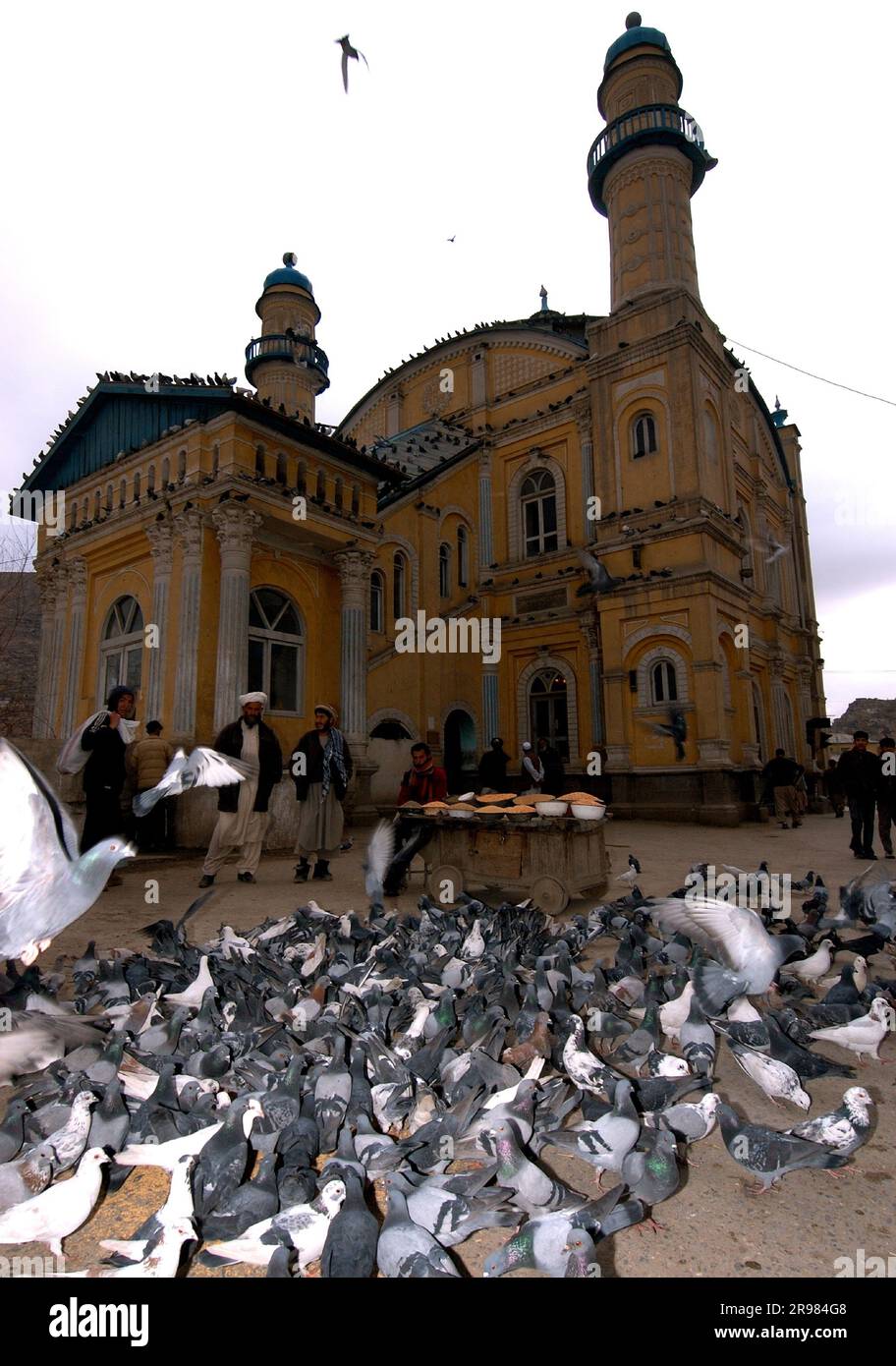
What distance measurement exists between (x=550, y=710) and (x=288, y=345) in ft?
48.5

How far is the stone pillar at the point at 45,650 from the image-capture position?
1372 centimetres

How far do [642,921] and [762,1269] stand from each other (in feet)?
11.1

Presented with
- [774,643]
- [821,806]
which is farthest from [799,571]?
[821,806]

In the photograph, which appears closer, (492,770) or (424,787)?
(424,787)

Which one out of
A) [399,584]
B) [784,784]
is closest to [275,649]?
[399,584]

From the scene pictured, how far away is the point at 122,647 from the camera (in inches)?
503

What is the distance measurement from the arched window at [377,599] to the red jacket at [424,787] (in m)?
9.06

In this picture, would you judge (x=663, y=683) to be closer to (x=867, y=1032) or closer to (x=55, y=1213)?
(x=867, y=1032)

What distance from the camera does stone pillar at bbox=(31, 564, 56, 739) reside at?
45.0 ft

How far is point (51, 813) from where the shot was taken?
2869 millimetres

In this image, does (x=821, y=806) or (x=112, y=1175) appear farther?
(x=821, y=806)

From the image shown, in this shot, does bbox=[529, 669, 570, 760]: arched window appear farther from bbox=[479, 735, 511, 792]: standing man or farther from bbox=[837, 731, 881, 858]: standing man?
bbox=[837, 731, 881, 858]: standing man

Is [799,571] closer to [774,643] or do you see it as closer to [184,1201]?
→ [774,643]

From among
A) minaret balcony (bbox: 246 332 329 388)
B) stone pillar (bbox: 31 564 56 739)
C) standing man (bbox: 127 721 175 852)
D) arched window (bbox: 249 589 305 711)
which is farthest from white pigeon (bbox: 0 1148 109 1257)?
minaret balcony (bbox: 246 332 329 388)
